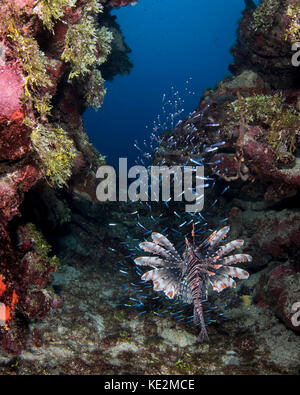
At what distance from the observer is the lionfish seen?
3.81 meters

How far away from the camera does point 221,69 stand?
11569cm

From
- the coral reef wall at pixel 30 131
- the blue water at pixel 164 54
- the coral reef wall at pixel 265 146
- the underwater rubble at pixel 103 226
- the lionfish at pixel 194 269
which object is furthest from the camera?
the blue water at pixel 164 54

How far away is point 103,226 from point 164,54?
132209mm

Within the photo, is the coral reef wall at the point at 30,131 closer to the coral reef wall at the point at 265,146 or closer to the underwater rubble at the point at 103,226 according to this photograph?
the underwater rubble at the point at 103,226

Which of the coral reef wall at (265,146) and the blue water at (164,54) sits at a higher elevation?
the blue water at (164,54)

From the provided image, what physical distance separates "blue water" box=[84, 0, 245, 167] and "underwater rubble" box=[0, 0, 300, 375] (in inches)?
3386

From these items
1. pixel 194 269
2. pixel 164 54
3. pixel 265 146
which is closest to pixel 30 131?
pixel 194 269

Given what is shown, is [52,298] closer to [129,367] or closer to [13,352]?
[13,352]

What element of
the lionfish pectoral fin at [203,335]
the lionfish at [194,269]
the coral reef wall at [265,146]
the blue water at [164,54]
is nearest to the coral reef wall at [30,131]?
the lionfish at [194,269]

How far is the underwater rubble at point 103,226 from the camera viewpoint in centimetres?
314

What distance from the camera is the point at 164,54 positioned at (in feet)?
404

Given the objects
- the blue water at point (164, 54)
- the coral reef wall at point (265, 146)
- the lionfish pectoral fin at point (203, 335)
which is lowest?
the lionfish pectoral fin at point (203, 335)

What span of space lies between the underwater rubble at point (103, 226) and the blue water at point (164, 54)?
86014mm

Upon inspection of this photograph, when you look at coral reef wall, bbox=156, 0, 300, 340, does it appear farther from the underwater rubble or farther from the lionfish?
the lionfish
